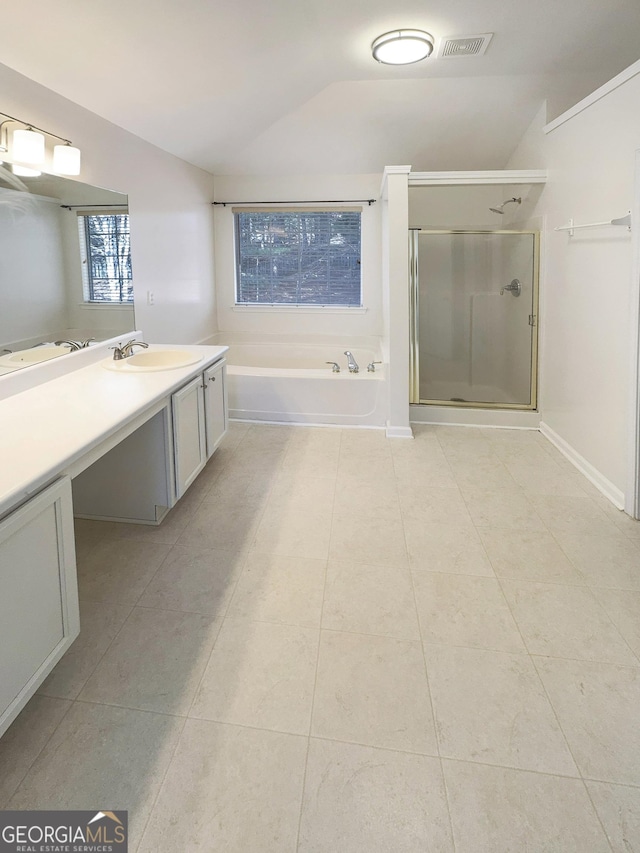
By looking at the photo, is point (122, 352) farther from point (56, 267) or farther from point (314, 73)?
point (314, 73)

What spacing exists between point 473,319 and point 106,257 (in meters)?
2.79

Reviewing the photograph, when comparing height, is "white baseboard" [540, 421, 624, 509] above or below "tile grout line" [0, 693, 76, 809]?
above

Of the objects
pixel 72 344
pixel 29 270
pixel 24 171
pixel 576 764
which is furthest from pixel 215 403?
pixel 576 764

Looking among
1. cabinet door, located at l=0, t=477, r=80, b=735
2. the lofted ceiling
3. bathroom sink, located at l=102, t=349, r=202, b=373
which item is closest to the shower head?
the lofted ceiling

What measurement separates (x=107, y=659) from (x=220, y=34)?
281 centimetres

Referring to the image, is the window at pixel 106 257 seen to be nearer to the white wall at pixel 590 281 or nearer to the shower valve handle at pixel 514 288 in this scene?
the white wall at pixel 590 281

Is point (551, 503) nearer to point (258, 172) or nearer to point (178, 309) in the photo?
point (178, 309)

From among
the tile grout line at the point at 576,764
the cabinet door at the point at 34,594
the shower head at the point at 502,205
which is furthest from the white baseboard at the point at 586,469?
the cabinet door at the point at 34,594

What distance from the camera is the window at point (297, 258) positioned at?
5.12 m

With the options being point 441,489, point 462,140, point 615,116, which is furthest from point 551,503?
point 462,140

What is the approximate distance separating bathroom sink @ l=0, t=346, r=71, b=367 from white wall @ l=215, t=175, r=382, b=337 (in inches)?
111

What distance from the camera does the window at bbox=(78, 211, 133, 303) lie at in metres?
2.70

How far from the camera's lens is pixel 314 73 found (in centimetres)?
352

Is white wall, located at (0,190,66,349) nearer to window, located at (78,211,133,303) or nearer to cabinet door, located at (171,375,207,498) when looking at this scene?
window, located at (78,211,133,303)
